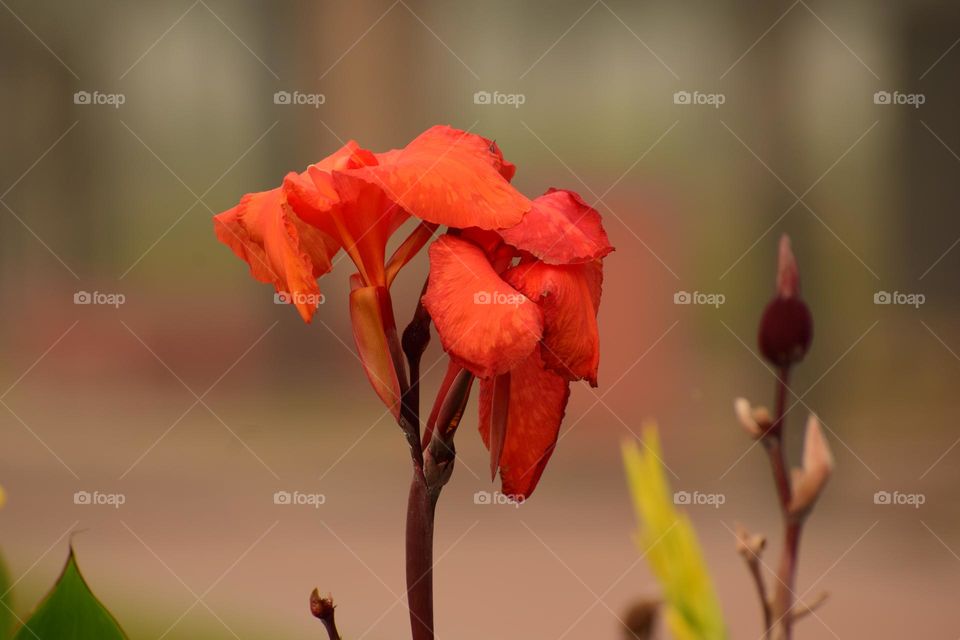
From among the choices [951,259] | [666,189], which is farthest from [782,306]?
[951,259]

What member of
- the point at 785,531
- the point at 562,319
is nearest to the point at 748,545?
the point at 785,531

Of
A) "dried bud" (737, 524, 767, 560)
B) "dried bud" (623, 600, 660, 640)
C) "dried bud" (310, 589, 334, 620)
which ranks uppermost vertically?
"dried bud" (737, 524, 767, 560)

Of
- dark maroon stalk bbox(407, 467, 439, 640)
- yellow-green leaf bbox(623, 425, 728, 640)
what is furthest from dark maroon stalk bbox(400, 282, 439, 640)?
yellow-green leaf bbox(623, 425, 728, 640)

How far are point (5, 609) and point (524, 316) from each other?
266 millimetres

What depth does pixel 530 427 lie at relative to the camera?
31 cm

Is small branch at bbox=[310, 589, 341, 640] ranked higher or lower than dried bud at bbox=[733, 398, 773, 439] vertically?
lower

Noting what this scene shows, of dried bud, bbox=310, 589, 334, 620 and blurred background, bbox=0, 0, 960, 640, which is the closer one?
dried bud, bbox=310, 589, 334, 620

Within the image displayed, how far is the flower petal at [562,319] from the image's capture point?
282 mm

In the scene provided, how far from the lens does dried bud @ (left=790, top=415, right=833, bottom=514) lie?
1.06 ft

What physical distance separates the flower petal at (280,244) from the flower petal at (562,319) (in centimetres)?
7

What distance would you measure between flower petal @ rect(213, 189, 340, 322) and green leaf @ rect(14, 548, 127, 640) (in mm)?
131

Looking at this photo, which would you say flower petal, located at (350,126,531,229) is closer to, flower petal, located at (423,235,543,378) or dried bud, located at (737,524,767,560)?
flower petal, located at (423,235,543,378)

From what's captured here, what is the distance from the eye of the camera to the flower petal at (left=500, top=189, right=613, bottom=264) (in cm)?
29

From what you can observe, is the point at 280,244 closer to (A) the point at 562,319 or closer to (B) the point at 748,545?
(A) the point at 562,319
